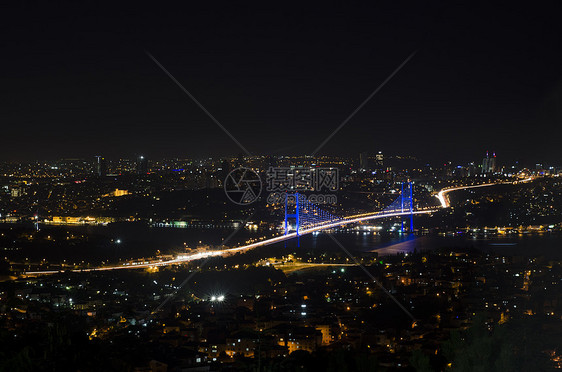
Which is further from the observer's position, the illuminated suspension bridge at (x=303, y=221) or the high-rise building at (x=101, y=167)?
the high-rise building at (x=101, y=167)

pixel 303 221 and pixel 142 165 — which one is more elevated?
pixel 142 165

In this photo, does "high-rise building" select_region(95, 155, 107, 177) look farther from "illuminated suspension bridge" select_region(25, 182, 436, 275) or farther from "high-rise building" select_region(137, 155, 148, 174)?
"illuminated suspension bridge" select_region(25, 182, 436, 275)

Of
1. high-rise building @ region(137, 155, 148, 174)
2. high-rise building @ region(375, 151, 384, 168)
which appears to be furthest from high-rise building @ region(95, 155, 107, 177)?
high-rise building @ region(375, 151, 384, 168)

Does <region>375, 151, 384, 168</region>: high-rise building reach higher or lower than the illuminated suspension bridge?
higher

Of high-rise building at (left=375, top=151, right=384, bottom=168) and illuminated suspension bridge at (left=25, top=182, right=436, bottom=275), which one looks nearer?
illuminated suspension bridge at (left=25, top=182, right=436, bottom=275)

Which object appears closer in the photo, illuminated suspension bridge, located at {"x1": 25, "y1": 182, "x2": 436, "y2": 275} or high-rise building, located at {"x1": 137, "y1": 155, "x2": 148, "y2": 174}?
illuminated suspension bridge, located at {"x1": 25, "y1": 182, "x2": 436, "y2": 275}

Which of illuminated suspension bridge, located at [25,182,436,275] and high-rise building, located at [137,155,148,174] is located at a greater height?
high-rise building, located at [137,155,148,174]

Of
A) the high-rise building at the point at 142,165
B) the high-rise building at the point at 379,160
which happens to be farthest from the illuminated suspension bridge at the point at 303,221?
the high-rise building at the point at 142,165

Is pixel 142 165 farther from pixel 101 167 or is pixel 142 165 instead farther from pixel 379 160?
pixel 379 160

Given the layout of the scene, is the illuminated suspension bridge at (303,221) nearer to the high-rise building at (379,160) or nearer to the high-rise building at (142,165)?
the high-rise building at (379,160)

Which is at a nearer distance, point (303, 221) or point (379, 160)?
point (303, 221)

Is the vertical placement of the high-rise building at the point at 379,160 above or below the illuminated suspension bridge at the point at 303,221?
above

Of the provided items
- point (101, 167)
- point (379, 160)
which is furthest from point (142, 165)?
point (379, 160)
